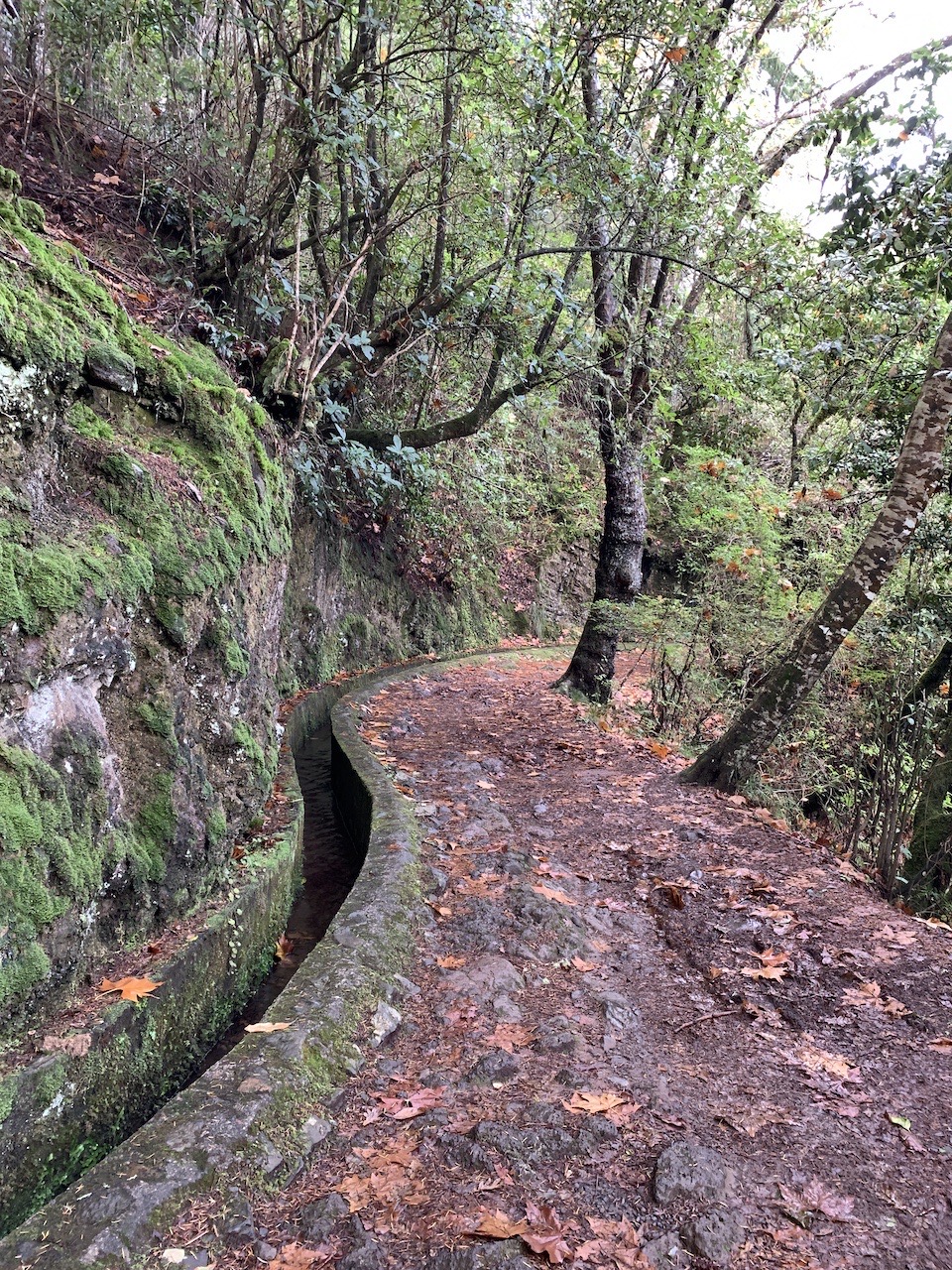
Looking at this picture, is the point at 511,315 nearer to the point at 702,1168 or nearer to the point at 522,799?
the point at 522,799

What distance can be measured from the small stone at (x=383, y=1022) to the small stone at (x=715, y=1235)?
4.54 feet

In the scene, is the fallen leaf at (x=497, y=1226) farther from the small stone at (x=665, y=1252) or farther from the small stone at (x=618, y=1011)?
the small stone at (x=618, y=1011)

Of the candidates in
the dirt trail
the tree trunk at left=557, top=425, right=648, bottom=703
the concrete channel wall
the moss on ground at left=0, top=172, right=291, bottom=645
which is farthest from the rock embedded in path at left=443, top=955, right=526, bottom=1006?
the tree trunk at left=557, top=425, right=648, bottom=703

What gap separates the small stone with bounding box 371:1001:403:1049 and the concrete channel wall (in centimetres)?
4

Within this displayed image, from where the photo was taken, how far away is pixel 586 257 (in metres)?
9.97

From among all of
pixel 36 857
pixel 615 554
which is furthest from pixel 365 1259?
pixel 615 554

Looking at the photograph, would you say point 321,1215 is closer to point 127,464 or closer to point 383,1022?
point 383,1022

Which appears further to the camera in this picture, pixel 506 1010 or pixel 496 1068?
pixel 506 1010

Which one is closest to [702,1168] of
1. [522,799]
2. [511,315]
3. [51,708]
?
[51,708]

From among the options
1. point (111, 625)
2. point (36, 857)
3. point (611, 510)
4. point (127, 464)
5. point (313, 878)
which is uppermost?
point (611, 510)

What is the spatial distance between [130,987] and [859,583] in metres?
4.89

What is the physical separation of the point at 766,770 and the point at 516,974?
12.0 ft

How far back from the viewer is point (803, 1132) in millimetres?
2570

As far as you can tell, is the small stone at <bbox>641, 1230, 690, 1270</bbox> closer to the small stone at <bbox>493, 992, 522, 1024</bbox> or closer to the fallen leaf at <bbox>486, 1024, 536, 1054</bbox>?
the fallen leaf at <bbox>486, 1024, 536, 1054</bbox>
